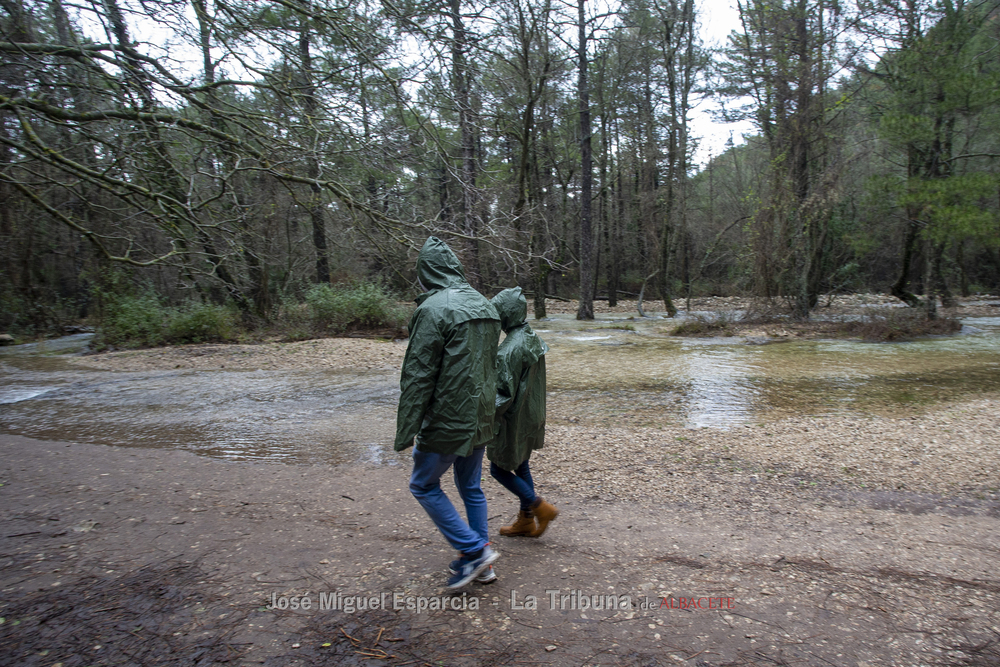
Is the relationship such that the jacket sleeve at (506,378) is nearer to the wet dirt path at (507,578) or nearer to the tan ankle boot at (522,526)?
the tan ankle boot at (522,526)

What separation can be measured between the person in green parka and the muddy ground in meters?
0.37

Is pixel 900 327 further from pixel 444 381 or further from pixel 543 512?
pixel 444 381

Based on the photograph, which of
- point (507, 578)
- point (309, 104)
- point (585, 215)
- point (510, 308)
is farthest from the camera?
point (585, 215)

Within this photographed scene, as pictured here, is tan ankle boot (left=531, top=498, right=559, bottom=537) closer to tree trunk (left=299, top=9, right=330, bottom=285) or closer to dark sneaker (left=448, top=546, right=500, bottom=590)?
dark sneaker (left=448, top=546, right=500, bottom=590)

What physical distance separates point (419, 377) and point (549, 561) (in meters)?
1.48

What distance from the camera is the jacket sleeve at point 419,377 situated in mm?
2953

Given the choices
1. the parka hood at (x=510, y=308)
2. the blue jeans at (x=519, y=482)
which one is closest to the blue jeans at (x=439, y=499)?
the blue jeans at (x=519, y=482)

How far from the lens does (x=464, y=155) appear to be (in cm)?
1116

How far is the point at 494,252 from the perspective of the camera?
24.6ft

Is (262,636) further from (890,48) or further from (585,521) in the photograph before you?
(890,48)

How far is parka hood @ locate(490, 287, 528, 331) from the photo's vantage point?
3613 millimetres

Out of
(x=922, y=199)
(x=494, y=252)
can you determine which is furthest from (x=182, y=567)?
(x=922, y=199)

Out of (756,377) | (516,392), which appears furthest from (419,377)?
(756,377)

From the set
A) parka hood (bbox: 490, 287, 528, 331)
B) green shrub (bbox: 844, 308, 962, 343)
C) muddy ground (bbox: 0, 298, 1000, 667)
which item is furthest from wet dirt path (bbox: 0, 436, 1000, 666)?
green shrub (bbox: 844, 308, 962, 343)
